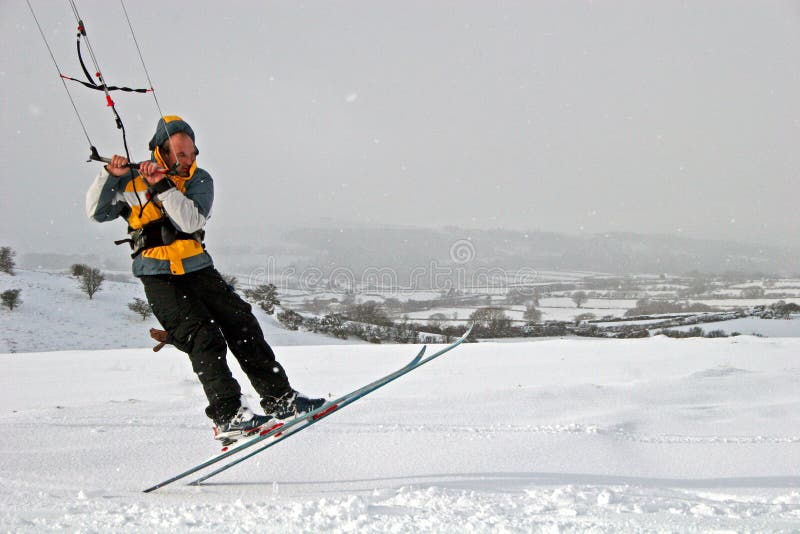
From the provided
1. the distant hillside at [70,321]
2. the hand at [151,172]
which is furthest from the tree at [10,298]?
the hand at [151,172]

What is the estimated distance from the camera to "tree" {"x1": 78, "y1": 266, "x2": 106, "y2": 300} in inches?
1155

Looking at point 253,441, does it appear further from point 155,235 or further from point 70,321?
point 70,321

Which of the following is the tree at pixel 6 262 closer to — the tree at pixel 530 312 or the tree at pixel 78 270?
the tree at pixel 78 270

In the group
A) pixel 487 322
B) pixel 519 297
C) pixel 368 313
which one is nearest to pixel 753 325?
pixel 519 297

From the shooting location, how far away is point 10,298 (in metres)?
26.5

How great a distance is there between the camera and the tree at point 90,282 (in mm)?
29328

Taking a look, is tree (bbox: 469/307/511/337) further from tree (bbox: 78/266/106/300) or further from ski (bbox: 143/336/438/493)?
tree (bbox: 78/266/106/300)

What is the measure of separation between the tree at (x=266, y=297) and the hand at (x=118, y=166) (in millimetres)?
17383

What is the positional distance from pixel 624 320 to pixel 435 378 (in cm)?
2058

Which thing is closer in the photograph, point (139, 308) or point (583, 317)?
point (583, 317)

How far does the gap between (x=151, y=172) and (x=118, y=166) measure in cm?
27

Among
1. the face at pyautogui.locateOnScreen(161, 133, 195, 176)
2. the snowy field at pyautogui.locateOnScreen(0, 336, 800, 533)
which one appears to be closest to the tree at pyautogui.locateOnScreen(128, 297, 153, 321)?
the snowy field at pyautogui.locateOnScreen(0, 336, 800, 533)

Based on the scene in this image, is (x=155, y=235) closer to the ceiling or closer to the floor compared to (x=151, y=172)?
closer to the floor

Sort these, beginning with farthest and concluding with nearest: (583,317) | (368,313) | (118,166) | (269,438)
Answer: (583,317) → (368,313) → (269,438) → (118,166)
